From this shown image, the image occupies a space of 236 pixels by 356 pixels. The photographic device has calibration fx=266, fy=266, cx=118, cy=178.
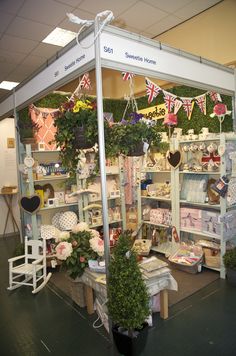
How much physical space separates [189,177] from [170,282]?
1.91 metres

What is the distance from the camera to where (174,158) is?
13.2ft

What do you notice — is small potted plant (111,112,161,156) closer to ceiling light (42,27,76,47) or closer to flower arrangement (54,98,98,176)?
flower arrangement (54,98,98,176)

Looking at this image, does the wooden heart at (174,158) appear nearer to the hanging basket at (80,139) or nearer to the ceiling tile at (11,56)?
→ the hanging basket at (80,139)

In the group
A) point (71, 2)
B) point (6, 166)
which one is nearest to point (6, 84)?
point (6, 166)

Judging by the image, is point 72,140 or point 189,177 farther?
point 189,177

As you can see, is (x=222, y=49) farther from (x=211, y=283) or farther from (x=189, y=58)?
(x=211, y=283)

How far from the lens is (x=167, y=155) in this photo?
4.14 m

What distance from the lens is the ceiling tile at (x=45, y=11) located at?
3.54 meters

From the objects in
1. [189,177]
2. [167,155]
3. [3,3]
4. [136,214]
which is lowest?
[136,214]

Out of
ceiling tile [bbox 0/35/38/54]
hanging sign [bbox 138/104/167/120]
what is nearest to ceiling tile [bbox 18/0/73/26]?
ceiling tile [bbox 0/35/38/54]

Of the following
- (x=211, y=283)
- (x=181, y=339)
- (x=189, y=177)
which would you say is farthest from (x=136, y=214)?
(x=181, y=339)

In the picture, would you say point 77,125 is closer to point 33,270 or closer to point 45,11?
point 33,270

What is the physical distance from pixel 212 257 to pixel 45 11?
4150mm

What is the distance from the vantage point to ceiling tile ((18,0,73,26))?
11.6 ft
